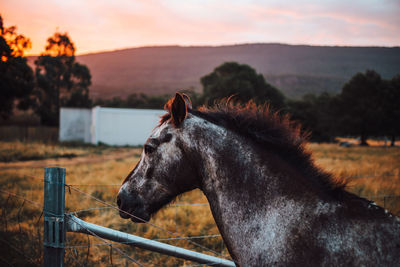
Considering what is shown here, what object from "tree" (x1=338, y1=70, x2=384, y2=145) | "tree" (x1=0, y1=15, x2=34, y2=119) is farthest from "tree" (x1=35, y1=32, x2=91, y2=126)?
"tree" (x1=338, y1=70, x2=384, y2=145)

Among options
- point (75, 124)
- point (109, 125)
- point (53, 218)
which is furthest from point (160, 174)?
point (75, 124)

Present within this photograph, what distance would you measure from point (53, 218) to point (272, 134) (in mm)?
1751

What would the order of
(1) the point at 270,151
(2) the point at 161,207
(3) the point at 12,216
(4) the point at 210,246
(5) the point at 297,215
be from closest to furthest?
(5) the point at 297,215 → (1) the point at 270,151 → (2) the point at 161,207 → (4) the point at 210,246 → (3) the point at 12,216

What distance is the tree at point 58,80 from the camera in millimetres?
38469

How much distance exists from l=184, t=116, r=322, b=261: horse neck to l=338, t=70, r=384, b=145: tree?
34.7 metres

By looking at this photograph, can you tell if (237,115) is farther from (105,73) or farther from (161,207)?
(105,73)

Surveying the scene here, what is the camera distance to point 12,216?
19.3 ft

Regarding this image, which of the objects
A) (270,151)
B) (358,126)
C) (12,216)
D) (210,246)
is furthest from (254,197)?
(358,126)

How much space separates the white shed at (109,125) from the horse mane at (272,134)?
27772mm

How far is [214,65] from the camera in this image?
475 feet

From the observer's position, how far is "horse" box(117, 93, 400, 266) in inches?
60.8

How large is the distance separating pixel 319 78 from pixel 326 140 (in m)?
74.6

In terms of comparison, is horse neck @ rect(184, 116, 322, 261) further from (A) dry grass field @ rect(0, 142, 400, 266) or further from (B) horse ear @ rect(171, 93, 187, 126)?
(A) dry grass field @ rect(0, 142, 400, 266)

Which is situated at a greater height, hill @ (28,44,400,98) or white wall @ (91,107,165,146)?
hill @ (28,44,400,98)
